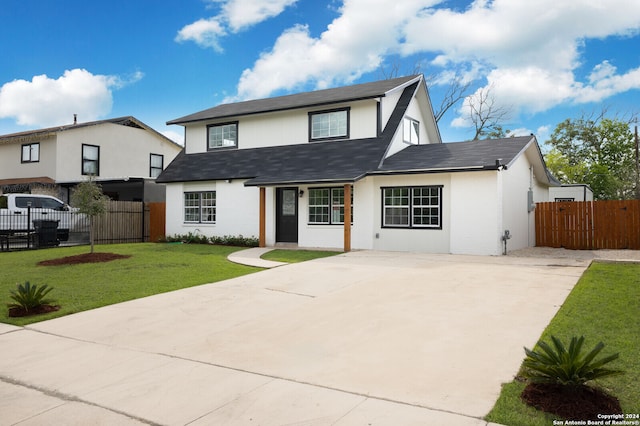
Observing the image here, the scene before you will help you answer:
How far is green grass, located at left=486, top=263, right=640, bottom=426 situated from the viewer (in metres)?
3.56

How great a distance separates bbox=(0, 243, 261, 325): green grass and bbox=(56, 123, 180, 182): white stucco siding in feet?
38.2

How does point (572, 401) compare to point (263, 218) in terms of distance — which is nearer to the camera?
point (572, 401)

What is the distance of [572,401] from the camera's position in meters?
3.59

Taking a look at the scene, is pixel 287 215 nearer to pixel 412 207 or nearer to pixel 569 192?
pixel 412 207

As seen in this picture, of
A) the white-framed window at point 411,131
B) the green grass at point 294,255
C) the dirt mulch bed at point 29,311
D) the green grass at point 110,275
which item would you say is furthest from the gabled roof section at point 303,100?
A: the dirt mulch bed at point 29,311

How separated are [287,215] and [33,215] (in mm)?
11081

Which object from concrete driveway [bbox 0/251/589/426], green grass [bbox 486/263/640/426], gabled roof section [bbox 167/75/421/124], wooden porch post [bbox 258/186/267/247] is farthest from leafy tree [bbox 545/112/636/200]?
concrete driveway [bbox 0/251/589/426]

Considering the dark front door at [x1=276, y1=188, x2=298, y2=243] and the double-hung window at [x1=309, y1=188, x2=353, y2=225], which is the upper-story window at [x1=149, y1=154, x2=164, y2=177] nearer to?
the dark front door at [x1=276, y1=188, x2=298, y2=243]

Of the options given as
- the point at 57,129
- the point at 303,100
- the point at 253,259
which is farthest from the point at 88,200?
the point at 57,129

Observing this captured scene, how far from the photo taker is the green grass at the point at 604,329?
3562mm

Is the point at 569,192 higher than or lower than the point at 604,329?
higher

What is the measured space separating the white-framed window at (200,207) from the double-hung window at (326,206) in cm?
521

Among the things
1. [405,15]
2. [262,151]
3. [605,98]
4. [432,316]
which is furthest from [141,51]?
[605,98]

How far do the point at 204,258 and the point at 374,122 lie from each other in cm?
846
